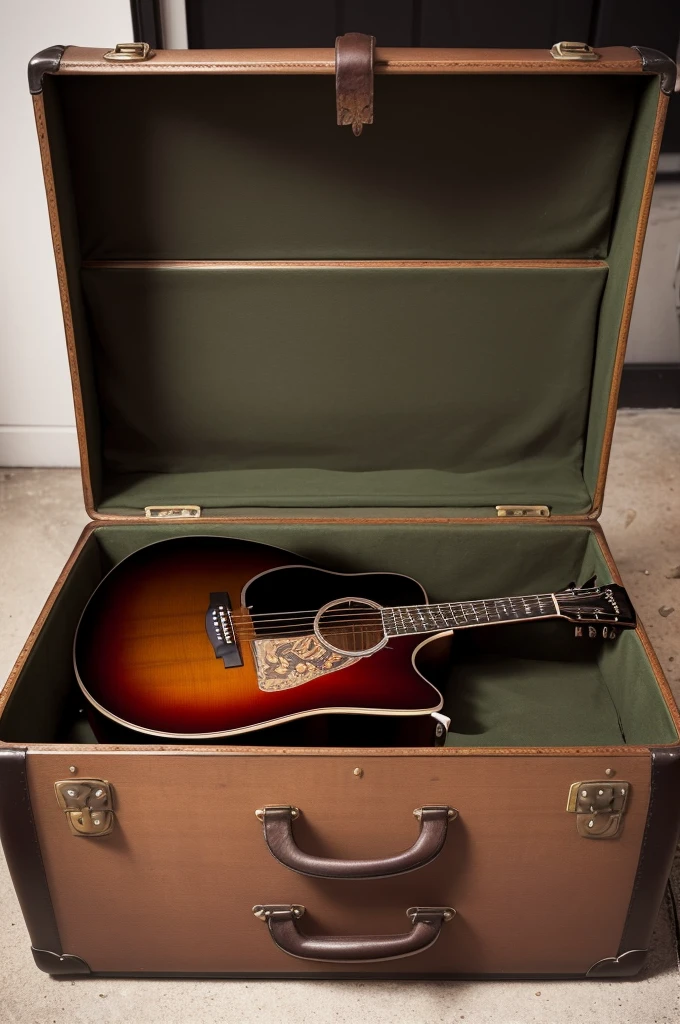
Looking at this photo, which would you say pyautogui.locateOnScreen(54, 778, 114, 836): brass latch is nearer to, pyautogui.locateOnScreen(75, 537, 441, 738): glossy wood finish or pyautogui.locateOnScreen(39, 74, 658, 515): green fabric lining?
pyautogui.locateOnScreen(75, 537, 441, 738): glossy wood finish

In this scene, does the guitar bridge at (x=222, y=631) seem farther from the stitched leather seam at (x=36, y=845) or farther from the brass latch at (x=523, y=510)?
the brass latch at (x=523, y=510)

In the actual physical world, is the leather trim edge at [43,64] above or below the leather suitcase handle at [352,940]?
above

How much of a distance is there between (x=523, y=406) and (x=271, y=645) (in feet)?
2.04

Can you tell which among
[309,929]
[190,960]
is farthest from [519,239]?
[190,960]

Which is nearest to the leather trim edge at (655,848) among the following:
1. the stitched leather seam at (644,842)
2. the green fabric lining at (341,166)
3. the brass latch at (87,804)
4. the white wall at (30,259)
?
the stitched leather seam at (644,842)

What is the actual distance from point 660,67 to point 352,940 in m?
1.24

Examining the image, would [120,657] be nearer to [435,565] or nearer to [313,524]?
[313,524]

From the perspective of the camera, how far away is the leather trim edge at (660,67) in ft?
3.77

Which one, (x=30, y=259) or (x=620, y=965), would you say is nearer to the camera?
(x=620, y=965)

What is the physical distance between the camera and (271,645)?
130cm

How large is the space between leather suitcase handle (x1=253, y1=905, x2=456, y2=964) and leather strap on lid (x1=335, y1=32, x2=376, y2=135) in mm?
1051

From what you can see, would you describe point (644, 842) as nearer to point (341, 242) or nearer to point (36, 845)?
point (36, 845)

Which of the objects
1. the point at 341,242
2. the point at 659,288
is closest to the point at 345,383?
the point at 341,242

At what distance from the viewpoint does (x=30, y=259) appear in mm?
2191
